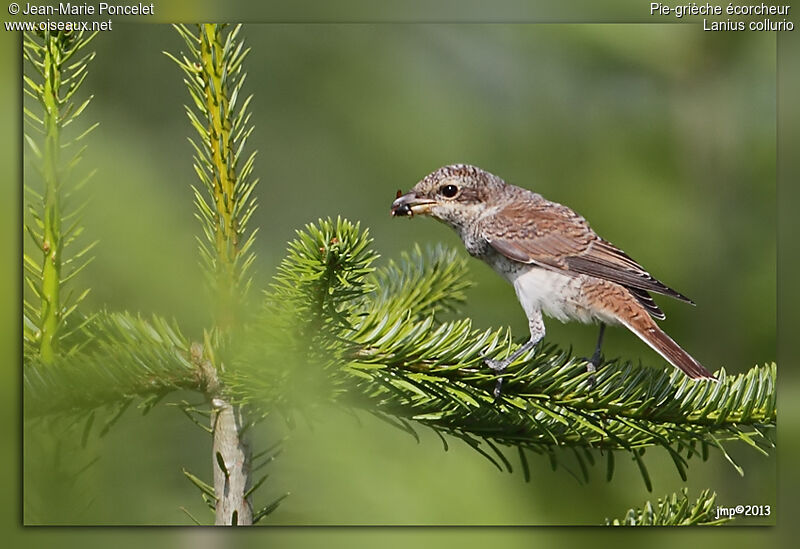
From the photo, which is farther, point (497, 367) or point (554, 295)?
point (554, 295)

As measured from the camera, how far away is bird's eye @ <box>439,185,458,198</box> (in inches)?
126

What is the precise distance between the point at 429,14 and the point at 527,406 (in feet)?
5.07

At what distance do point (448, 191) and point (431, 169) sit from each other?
2.06 feet

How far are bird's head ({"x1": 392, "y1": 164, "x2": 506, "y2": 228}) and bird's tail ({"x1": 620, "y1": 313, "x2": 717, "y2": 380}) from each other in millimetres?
693

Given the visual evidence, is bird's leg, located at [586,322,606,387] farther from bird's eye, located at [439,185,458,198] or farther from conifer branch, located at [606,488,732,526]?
bird's eye, located at [439,185,458,198]

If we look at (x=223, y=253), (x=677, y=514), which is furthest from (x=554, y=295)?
(x=223, y=253)

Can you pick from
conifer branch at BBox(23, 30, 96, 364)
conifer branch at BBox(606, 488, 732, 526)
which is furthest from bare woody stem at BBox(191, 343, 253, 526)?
conifer branch at BBox(606, 488, 732, 526)

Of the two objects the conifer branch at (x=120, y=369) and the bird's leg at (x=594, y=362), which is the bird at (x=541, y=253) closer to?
the bird's leg at (x=594, y=362)

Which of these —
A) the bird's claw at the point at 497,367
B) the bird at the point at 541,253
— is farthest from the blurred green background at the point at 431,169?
the bird's claw at the point at 497,367

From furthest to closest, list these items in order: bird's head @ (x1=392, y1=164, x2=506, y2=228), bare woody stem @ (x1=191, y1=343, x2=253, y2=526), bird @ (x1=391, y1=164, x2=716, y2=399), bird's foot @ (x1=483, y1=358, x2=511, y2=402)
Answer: bird's head @ (x1=392, y1=164, x2=506, y2=228) < bird @ (x1=391, y1=164, x2=716, y2=399) < bare woody stem @ (x1=191, y1=343, x2=253, y2=526) < bird's foot @ (x1=483, y1=358, x2=511, y2=402)

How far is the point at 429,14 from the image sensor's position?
10.5ft

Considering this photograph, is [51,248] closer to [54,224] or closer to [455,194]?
[54,224]

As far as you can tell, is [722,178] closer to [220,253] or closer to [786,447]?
[786,447]

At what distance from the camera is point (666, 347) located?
2.82m
